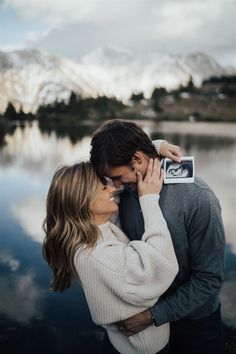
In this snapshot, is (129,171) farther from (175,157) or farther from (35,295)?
(35,295)

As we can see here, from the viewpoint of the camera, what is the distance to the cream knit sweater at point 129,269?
2.18 m

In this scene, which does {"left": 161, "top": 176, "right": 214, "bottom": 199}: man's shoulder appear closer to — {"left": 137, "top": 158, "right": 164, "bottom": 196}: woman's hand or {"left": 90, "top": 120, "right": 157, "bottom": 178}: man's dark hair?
{"left": 137, "top": 158, "right": 164, "bottom": 196}: woman's hand

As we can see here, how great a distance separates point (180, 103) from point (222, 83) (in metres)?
30.3

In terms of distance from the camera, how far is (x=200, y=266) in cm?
242

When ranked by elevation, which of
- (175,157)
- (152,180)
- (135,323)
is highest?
(175,157)

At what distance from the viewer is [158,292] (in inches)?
→ 88.4

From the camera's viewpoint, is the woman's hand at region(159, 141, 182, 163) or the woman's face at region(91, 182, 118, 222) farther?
the woman's hand at region(159, 141, 182, 163)

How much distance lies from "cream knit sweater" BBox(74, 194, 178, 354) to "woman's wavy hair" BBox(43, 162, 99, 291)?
7 cm

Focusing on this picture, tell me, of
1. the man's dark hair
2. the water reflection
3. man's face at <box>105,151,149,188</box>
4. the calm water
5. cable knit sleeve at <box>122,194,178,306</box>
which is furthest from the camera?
the water reflection

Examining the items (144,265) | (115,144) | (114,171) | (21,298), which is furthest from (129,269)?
(21,298)

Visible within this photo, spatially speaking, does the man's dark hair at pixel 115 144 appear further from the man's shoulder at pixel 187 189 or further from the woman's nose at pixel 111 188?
the man's shoulder at pixel 187 189

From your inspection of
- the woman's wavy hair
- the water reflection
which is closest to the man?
the woman's wavy hair

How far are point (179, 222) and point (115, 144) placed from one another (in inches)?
23.4

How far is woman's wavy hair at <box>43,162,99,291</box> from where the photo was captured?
7.47ft
